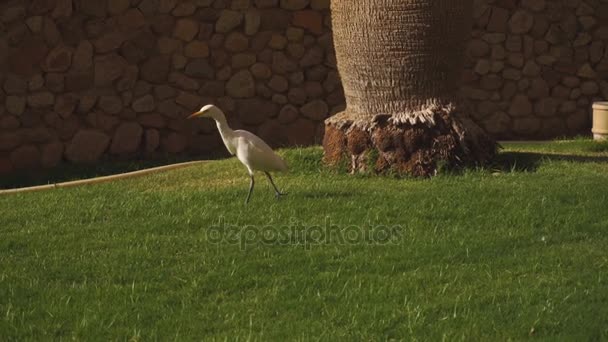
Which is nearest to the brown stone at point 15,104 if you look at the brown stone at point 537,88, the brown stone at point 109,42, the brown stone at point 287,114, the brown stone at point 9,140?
the brown stone at point 9,140

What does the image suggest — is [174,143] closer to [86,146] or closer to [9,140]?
[86,146]

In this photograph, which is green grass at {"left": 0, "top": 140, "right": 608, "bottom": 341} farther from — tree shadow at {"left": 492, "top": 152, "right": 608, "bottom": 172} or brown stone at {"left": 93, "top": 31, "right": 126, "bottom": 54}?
brown stone at {"left": 93, "top": 31, "right": 126, "bottom": 54}

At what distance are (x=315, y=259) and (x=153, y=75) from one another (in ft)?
17.6

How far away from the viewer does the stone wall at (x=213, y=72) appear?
418 inches

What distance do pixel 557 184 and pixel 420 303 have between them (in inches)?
120

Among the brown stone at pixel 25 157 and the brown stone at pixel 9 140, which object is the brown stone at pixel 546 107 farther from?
the brown stone at pixel 9 140

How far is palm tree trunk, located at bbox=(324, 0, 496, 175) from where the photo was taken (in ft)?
28.5

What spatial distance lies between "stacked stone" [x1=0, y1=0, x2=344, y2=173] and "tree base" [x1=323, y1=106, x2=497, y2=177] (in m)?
2.80

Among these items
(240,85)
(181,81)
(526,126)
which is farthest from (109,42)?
(526,126)

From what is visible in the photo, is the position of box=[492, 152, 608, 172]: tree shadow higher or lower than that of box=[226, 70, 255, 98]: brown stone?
lower

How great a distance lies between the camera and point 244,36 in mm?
11453

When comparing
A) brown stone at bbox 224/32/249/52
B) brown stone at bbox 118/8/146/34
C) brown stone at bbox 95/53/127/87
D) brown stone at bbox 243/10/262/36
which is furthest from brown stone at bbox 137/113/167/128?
brown stone at bbox 243/10/262/36

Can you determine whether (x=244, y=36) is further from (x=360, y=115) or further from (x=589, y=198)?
(x=589, y=198)

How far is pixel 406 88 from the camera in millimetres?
8836
